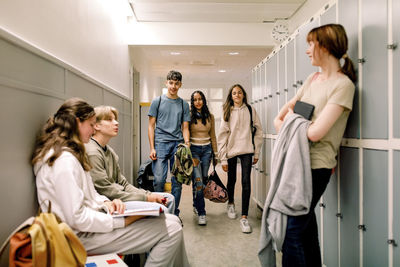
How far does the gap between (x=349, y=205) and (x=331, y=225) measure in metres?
0.26

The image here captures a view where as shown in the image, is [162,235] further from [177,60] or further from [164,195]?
[177,60]

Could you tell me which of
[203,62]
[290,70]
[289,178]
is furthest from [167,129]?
[203,62]

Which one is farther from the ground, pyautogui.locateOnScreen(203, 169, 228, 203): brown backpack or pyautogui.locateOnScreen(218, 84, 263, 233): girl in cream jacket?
pyautogui.locateOnScreen(218, 84, 263, 233): girl in cream jacket

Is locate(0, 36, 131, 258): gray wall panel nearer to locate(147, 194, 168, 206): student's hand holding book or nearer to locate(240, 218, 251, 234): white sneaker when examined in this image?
locate(147, 194, 168, 206): student's hand holding book

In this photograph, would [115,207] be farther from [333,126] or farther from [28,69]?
[333,126]

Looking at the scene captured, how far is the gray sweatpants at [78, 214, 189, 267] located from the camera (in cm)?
127

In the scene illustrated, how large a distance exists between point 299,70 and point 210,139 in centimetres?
134

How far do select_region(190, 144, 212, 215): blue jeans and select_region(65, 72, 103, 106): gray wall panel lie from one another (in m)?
1.09

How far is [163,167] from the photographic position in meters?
2.87

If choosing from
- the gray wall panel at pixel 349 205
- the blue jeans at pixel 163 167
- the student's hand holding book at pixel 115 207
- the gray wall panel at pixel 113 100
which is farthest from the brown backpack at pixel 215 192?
the student's hand holding book at pixel 115 207

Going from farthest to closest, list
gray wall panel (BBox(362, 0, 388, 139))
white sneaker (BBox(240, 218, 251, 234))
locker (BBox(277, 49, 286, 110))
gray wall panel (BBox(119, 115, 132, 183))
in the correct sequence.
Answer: gray wall panel (BBox(119, 115, 132, 183)), white sneaker (BBox(240, 218, 251, 234)), locker (BBox(277, 49, 286, 110)), gray wall panel (BBox(362, 0, 388, 139))

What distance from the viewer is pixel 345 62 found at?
145cm

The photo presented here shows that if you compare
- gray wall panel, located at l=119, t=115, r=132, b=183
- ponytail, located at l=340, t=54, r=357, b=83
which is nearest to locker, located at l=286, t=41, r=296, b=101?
ponytail, located at l=340, t=54, r=357, b=83

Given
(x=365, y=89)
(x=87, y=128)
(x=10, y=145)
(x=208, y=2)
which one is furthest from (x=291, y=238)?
(x=208, y=2)
